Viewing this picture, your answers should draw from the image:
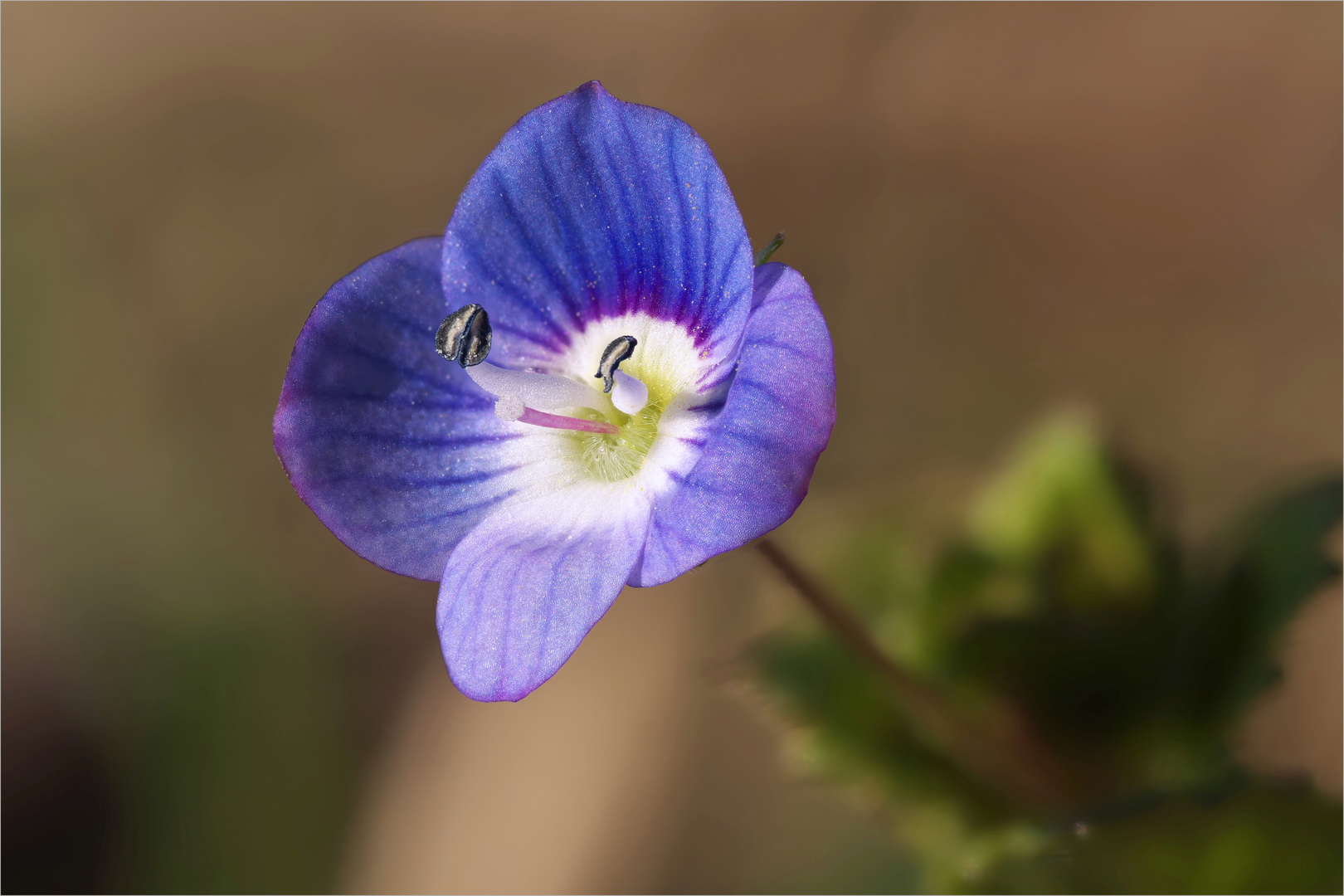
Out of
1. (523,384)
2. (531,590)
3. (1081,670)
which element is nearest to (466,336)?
(523,384)

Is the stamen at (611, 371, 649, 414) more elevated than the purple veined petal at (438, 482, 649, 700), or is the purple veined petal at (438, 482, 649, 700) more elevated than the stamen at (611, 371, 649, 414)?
the stamen at (611, 371, 649, 414)

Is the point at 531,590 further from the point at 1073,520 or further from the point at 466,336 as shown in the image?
the point at 1073,520

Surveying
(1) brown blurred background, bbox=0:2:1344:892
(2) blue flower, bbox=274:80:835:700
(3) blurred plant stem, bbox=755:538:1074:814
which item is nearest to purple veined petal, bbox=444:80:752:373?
(2) blue flower, bbox=274:80:835:700

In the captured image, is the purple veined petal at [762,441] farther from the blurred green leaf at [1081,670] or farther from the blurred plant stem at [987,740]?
the blurred green leaf at [1081,670]

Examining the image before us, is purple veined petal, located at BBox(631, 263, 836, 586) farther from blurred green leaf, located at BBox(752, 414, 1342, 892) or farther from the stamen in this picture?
blurred green leaf, located at BBox(752, 414, 1342, 892)

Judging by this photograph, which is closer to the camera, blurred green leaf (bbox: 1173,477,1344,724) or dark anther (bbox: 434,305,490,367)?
dark anther (bbox: 434,305,490,367)

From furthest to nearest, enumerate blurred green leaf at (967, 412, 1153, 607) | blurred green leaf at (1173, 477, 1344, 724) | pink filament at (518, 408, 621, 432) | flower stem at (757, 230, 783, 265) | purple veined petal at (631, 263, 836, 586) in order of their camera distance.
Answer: blurred green leaf at (967, 412, 1153, 607), blurred green leaf at (1173, 477, 1344, 724), pink filament at (518, 408, 621, 432), flower stem at (757, 230, 783, 265), purple veined petal at (631, 263, 836, 586)
